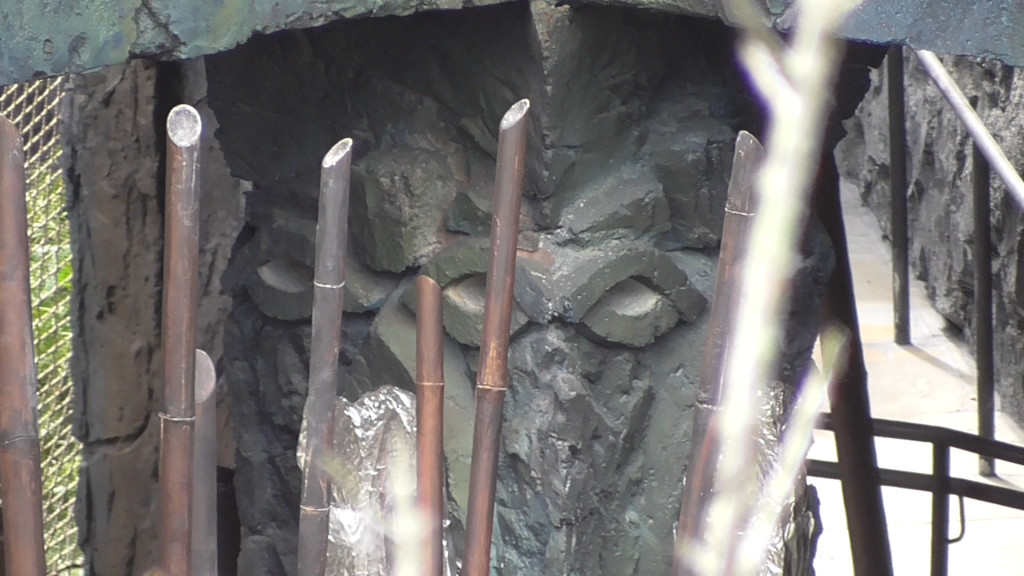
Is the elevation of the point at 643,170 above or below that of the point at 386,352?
above

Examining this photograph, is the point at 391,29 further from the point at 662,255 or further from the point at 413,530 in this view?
the point at 413,530

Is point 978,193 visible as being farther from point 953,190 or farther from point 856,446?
point 953,190

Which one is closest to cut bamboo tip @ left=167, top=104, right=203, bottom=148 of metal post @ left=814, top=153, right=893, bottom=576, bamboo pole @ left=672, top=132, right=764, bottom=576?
bamboo pole @ left=672, top=132, right=764, bottom=576

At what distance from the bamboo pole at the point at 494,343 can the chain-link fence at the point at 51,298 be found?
4.93 feet

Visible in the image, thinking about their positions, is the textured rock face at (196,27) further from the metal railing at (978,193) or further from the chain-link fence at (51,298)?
the chain-link fence at (51,298)

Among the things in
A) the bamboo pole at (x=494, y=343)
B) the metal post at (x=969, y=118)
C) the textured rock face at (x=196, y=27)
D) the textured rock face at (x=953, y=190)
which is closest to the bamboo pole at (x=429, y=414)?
the bamboo pole at (x=494, y=343)

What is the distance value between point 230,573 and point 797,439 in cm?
96

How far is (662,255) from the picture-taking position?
1173 mm

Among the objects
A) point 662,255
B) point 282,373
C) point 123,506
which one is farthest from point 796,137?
point 123,506

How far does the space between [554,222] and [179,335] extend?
0.51 m

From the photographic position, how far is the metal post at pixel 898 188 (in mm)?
2596

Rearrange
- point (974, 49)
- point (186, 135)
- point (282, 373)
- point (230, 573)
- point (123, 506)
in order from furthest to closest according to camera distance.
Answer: point (123, 506), point (230, 573), point (282, 373), point (974, 49), point (186, 135)

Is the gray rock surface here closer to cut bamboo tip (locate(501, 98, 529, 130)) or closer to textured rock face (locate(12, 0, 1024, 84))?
textured rock face (locate(12, 0, 1024, 84))

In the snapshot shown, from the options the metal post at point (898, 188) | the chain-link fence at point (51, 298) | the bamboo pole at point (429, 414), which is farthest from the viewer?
the metal post at point (898, 188)
